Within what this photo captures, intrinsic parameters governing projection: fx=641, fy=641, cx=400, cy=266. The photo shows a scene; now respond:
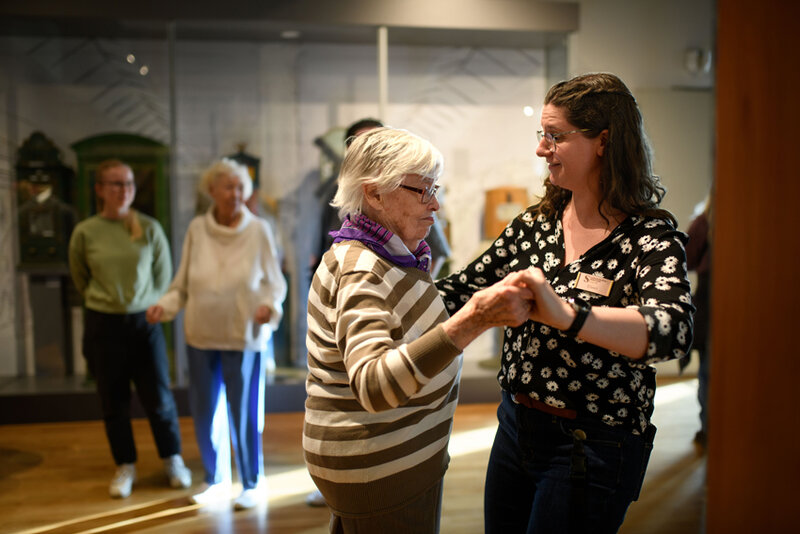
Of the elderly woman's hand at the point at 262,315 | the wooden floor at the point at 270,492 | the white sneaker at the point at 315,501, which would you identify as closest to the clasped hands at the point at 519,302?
the wooden floor at the point at 270,492

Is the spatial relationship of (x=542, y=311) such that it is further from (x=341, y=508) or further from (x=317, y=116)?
(x=317, y=116)

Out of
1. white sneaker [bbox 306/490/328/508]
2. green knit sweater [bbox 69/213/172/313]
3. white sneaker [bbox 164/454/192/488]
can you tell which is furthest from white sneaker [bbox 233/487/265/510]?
green knit sweater [bbox 69/213/172/313]

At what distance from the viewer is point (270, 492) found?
335cm

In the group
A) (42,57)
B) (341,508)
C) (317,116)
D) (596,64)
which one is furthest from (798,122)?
(42,57)

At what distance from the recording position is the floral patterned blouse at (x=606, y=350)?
1.26m

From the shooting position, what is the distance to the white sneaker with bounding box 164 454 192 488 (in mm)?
3438

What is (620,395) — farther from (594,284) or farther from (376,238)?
(376,238)

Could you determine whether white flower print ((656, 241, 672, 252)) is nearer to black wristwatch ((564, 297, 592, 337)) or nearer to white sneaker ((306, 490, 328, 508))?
black wristwatch ((564, 297, 592, 337))

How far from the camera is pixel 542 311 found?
124 cm

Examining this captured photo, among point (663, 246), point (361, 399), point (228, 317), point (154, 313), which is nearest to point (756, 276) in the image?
point (663, 246)

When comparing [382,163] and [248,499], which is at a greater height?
[382,163]

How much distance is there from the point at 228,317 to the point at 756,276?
2314mm

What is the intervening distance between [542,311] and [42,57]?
15.6 ft

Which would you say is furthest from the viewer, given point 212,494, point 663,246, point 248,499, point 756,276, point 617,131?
point 212,494
